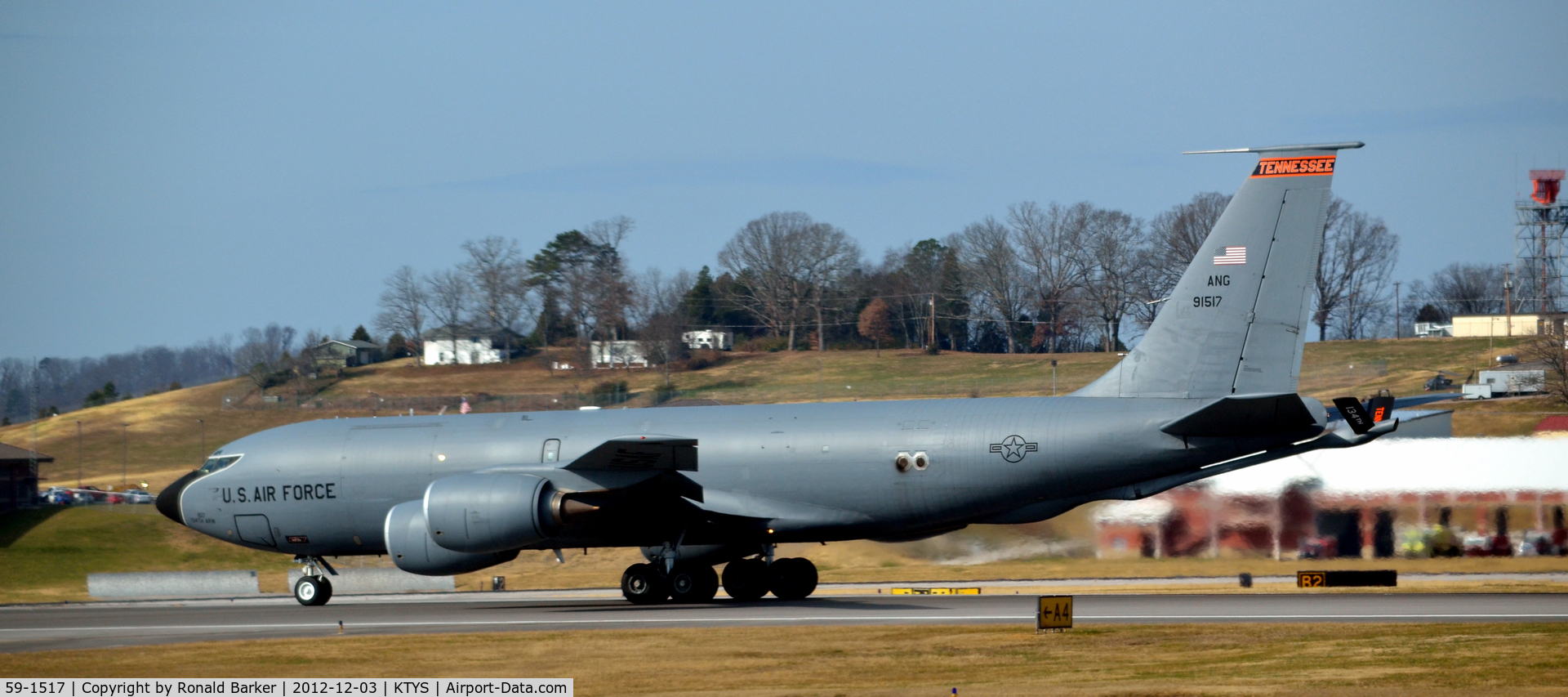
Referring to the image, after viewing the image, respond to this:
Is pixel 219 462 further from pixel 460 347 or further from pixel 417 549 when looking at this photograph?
pixel 460 347

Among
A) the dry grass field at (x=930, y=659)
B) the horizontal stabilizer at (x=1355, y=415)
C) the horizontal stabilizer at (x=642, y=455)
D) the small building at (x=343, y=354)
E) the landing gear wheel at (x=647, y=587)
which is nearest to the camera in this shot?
the dry grass field at (x=930, y=659)

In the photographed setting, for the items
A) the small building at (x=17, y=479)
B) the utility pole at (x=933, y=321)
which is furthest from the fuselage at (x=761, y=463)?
the utility pole at (x=933, y=321)

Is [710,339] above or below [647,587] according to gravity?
above

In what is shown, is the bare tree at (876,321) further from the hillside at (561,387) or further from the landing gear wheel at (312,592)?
the landing gear wheel at (312,592)

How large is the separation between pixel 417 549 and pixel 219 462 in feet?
20.8

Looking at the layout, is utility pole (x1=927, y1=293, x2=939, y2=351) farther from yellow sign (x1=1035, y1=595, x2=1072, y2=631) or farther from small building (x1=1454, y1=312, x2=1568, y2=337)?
yellow sign (x1=1035, y1=595, x2=1072, y2=631)

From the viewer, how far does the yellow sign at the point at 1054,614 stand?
18.0 m

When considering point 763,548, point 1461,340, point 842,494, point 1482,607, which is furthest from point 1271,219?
point 1461,340

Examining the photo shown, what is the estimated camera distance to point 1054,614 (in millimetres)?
18031

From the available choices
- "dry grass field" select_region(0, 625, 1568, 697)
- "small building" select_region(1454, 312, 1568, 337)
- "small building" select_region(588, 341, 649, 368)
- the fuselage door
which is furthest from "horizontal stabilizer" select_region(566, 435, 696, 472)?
"small building" select_region(588, 341, 649, 368)

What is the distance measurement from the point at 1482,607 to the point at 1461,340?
69.1 metres

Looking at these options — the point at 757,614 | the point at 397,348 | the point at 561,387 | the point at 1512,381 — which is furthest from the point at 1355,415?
the point at 397,348

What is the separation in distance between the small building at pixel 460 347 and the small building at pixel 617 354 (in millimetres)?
8946

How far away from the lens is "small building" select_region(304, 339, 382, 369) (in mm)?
107875
